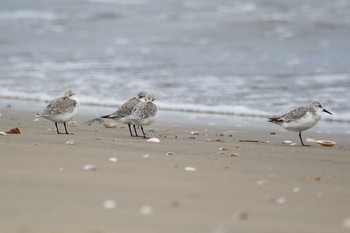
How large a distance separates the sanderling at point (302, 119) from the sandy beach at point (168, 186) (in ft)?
2.17

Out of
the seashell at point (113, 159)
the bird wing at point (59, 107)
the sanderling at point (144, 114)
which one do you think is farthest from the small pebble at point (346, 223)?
the bird wing at point (59, 107)

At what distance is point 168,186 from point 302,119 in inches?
173

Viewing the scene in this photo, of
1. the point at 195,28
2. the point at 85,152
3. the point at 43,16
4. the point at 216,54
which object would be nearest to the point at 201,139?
the point at 85,152

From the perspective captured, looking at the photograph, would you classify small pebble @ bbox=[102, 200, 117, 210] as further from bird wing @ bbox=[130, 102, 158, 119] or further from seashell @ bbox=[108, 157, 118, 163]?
bird wing @ bbox=[130, 102, 158, 119]

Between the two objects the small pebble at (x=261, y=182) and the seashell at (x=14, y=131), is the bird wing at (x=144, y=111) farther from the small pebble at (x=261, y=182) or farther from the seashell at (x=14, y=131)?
the small pebble at (x=261, y=182)

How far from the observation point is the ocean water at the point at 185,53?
14.6 metres

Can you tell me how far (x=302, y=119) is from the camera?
10.1 meters

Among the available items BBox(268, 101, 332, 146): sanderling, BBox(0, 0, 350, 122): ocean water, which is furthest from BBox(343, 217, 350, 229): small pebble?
BBox(0, 0, 350, 122): ocean water

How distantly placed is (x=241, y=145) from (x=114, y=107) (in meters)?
4.91

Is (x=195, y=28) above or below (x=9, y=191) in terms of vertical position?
below

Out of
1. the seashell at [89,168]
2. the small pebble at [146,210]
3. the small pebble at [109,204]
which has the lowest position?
the seashell at [89,168]

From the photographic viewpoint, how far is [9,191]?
18.6ft

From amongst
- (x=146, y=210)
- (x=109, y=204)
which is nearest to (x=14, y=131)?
(x=109, y=204)

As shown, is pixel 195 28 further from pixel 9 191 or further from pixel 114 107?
pixel 9 191
